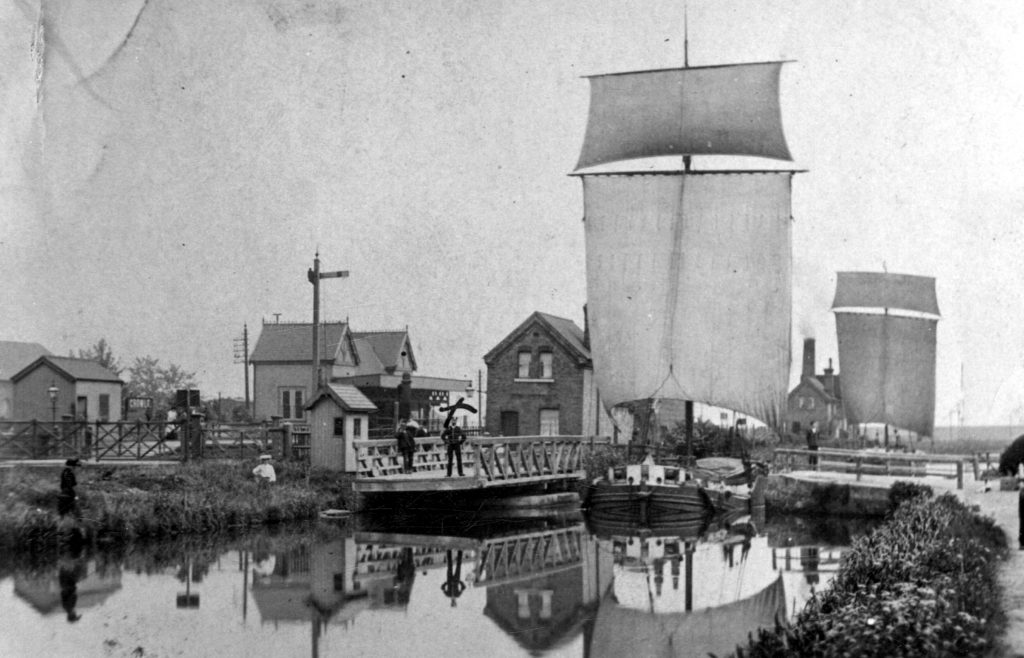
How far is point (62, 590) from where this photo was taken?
44.0ft

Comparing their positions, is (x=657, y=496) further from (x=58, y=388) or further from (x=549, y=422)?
(x=58, y=388)

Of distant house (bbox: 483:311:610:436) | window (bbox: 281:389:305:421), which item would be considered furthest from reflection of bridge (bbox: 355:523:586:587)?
window (bbox: 281:389:305:421)

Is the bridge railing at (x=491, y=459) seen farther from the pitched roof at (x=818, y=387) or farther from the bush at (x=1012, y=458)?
the pitched roof at (x=818, y=387)

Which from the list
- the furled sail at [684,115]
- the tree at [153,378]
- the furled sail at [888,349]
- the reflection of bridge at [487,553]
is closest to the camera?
the reflection of bridge at [487,553]

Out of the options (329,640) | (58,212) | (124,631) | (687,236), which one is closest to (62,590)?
(124,631)

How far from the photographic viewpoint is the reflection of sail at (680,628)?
11.2 meters

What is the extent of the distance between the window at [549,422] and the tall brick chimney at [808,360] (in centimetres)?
3332

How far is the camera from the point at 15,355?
40.6 metres

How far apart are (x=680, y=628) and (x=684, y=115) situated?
2220 centimetres

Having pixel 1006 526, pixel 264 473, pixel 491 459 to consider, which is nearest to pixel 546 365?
pixel 491 459

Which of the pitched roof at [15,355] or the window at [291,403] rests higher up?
the pitched roof at [15,355]

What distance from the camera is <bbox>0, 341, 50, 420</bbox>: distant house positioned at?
113 ft

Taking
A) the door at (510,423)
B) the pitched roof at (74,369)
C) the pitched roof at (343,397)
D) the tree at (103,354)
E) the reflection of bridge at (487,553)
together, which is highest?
the tree at (103,354)

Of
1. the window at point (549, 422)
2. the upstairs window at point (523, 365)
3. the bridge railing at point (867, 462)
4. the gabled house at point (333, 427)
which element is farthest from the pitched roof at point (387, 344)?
the gabled house at point (333, 427)
